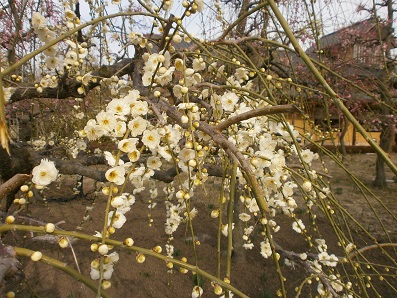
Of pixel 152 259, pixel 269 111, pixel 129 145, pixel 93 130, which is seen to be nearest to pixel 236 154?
pixel 269 111

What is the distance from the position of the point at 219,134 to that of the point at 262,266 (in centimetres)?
283

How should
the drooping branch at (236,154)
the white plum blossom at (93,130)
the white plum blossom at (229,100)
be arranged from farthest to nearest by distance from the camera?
the white plum blossom at (229,100), the white plum blossom at (93,130), the drooping branch at (236,154)

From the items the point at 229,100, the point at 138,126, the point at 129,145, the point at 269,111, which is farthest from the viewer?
the point at 229,100

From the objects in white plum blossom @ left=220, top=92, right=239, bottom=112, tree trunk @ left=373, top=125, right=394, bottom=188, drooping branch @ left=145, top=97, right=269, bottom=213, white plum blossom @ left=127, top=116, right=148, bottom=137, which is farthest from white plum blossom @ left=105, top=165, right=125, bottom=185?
tree trunk @ left=373, top=125, right=394, bottom=188

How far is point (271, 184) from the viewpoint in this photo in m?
1.20

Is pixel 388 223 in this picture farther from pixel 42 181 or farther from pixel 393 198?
pixel 42 181

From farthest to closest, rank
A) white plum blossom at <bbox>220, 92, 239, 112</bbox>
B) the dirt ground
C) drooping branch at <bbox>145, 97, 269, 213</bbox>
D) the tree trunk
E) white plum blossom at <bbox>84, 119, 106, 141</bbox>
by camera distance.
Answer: the tree trunk < the dirt ground < white plum blossom at <bbox>220, 92, 239, 112</bbox> < white plum blossom at <bbox>84, 119, 106, 141</bbox> < drooping branch at <bbox>145, 97, 269, 213</bbox>

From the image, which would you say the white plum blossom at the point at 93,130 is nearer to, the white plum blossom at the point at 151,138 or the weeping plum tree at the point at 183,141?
the weeping plum tree at the point at 183,141

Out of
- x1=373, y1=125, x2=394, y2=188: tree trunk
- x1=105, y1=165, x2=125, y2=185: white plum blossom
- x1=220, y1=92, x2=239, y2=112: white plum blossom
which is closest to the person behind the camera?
x1=105, y1=165, x2=125, y2=185: white plum blossom

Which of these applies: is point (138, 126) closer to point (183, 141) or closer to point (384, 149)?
point (183, 141)

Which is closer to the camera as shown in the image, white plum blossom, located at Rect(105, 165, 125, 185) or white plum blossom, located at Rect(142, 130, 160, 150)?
white plum blossom, located at Rect(105, 165, 125, 185)

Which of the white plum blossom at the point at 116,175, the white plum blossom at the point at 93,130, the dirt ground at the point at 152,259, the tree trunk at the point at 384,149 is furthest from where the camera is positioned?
the tree trunk at the point at 384,149

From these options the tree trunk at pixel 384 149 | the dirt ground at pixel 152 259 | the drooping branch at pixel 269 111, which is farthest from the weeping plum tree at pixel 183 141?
the tree trunk at pixel 384 149

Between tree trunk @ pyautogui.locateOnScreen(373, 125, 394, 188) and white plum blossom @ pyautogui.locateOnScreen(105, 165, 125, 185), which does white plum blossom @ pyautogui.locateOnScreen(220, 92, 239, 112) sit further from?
tree trunk @ pyautogui.locateOnScreen(373, 125, 394, 188)
